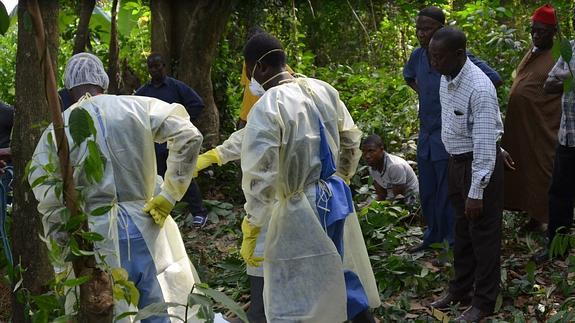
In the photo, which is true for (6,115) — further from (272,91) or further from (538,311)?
(538,311)

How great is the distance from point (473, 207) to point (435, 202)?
169 centimetres

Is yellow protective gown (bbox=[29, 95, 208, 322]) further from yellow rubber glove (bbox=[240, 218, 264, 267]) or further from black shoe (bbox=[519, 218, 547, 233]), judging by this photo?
black shoe (bbox=[519, 218, 547, 233])

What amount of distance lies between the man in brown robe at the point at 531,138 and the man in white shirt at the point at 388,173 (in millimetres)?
1022

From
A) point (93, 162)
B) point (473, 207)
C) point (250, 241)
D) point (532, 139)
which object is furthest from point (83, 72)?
point (532, 139)

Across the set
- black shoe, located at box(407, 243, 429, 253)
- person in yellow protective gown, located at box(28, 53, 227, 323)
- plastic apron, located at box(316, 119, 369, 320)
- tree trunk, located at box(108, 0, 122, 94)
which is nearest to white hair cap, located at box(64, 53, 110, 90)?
person in yellow protective gown, located at box(28, 53, 227, 323)

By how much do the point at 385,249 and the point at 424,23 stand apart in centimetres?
163

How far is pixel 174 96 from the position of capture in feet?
26.8

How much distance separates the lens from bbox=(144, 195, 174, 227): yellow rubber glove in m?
4.30

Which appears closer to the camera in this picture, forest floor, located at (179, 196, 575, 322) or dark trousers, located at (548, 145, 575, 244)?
forest floor, located at (179, 196, 575, 322)

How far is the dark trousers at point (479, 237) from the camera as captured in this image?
4.84 meters

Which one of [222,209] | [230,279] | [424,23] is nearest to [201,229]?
[222,209]

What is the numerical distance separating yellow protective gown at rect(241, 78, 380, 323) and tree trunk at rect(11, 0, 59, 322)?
118 centimetres

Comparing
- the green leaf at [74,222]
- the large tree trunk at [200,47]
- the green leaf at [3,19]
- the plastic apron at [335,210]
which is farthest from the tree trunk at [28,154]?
the large tree trunk at [200,47]

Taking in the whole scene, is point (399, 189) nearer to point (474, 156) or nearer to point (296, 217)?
point (474, 156)
